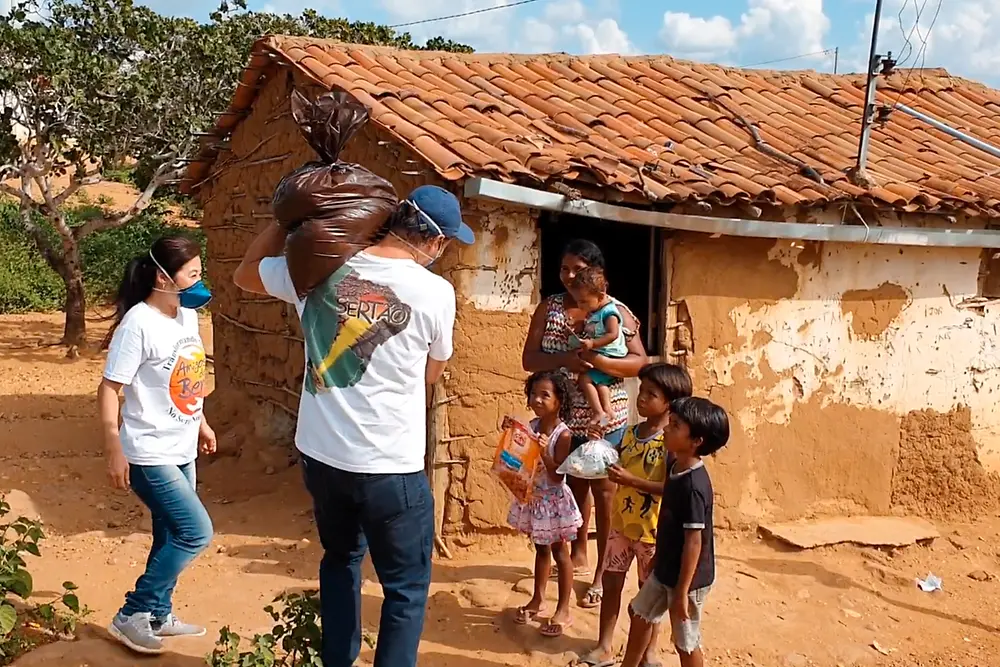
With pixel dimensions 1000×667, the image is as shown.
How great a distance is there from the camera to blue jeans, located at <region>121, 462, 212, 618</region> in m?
3.55

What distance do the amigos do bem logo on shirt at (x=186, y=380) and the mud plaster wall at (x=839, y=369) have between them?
3046 mm

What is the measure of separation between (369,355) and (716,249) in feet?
11.8

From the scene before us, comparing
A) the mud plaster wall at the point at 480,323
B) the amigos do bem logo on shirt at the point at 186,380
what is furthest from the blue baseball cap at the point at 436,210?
the mud plaster wall at the point at 480,323

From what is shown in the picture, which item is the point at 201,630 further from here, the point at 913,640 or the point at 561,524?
the point at 913,640

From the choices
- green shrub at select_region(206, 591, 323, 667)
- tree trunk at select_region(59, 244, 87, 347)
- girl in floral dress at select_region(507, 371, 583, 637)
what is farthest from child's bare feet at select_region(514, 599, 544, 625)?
tree trunk at select_region(59, 244, 87, 347)

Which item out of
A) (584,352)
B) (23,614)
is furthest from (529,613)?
(23,614)

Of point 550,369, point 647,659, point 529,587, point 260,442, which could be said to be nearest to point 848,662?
point 647,659

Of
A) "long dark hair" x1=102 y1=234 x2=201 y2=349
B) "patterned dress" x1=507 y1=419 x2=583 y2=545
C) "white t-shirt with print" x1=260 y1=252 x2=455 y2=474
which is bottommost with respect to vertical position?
"patterned dress" x1=507 y1=419 x2=583 y2=545

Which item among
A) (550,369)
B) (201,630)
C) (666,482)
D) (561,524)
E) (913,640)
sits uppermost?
(550,369)

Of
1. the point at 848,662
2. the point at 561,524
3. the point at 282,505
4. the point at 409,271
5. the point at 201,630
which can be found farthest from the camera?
the point at 282,505

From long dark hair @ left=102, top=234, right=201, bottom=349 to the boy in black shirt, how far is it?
195cm

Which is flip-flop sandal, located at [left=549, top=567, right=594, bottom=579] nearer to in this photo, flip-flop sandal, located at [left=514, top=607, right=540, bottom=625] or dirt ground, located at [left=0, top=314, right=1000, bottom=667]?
dirt ground, located at [left=0, top=314, right=1000, bottom=667]

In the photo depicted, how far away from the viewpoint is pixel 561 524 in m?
4.22

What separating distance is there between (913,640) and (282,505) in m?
3.92
